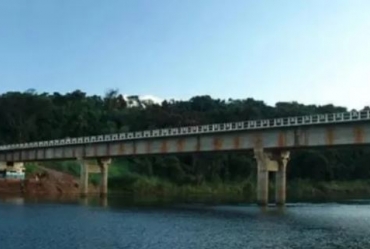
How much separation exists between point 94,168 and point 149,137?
928 inches

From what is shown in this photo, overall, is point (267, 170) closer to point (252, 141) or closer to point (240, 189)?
point (252, 141)

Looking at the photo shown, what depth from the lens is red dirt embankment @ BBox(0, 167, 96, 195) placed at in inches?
5143

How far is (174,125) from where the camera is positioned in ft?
571

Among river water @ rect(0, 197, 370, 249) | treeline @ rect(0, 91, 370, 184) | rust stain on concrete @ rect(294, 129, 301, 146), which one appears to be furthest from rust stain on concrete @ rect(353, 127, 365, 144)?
treeline @ rect(0, 91, 370, 184)

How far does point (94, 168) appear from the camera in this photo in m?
127

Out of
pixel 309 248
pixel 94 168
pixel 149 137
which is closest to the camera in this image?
pixel 309 248

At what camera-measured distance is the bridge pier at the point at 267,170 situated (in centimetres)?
9238

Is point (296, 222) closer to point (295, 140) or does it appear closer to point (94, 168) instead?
point (295, 140)

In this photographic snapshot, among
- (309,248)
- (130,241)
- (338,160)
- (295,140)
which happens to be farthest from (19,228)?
(338,160)

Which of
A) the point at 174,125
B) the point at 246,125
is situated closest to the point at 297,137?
the point at 246,125

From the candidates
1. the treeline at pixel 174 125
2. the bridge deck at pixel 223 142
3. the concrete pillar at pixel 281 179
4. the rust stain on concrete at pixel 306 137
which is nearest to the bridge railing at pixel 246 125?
the bridge deck at pixel 223 142

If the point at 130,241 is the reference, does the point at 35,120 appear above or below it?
above

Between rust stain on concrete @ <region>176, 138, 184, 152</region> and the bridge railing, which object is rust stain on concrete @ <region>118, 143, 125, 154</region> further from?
rust stain on concrete @ <region>176, 138, 184, 152</region>

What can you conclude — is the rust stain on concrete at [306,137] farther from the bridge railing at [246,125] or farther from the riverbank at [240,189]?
the riverbank at [240,189]
